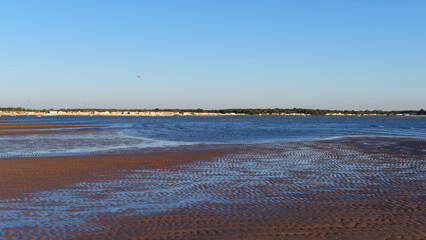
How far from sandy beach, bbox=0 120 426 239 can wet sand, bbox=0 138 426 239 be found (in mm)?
27

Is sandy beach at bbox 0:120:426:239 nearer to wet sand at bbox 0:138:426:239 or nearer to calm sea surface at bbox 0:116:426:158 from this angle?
wet sand at bbox 0:138:426:239

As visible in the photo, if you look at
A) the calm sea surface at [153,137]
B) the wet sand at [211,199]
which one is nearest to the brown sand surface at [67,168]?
the wet sand at [211,199]

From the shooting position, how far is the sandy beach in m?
8.18

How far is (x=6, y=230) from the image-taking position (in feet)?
26.1

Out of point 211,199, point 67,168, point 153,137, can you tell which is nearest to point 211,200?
point 211,199

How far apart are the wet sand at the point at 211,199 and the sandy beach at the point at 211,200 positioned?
0.09ft

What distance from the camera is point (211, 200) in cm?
1102

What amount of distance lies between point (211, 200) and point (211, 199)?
0.44 feet

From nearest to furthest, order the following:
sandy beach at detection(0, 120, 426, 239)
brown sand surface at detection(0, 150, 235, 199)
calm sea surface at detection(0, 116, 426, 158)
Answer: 1. sandy beach at detection(0, 120, 426, 239)
2. brown sand surface at detection(0, 150, 235, 199)
3. calm sea surface at detection(0, 116, 426, 158)

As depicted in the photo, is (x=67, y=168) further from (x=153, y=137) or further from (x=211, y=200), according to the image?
(x=153, y=137)

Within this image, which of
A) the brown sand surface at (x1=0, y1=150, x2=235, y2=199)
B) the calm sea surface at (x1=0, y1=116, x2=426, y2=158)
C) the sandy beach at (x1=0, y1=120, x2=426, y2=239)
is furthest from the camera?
the calm sea surface at (x1=0, y1=116, x2=426, y2=158)

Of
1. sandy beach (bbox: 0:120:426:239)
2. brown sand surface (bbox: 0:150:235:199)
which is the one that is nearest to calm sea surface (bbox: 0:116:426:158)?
brown sand surface (bbox: 0:150:235:199)

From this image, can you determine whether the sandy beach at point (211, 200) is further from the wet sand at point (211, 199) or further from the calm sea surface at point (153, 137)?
the calm sea surface at point (153, 137)

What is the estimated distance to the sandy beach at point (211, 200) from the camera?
8.18 meters
